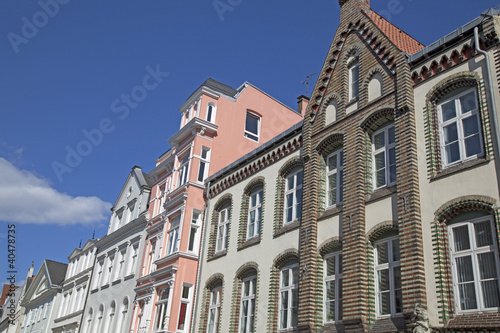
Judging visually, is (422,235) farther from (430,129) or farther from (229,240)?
(229,240)

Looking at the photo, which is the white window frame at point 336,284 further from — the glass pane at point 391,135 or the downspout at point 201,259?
the downspout at point 201,259

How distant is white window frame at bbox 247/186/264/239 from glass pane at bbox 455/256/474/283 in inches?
388

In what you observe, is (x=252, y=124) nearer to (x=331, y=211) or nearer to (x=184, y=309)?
(x=184, y=309)

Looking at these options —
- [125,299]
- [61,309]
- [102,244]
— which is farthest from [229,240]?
[61,309]

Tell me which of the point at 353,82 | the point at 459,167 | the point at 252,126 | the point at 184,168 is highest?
the point at 252,126

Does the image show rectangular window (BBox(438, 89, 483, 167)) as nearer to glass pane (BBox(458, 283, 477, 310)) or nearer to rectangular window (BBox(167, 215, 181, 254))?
glass pane (BBox(458, 283, 477, 310))

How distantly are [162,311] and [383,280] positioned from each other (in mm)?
13392

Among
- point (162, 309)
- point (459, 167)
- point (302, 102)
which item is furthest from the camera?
point (302, 102)

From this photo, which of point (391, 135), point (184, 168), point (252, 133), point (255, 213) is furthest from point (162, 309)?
point (391, 135)

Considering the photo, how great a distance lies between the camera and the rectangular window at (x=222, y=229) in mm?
22969

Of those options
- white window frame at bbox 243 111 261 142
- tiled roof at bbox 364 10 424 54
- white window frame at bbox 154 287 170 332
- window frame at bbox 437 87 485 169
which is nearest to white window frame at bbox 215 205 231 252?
white window frame at bbox 154 287 170 332

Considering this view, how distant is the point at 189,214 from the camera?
24.9 m

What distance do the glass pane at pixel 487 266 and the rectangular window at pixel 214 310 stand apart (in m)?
12.3

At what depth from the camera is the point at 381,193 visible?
14.9 metres
